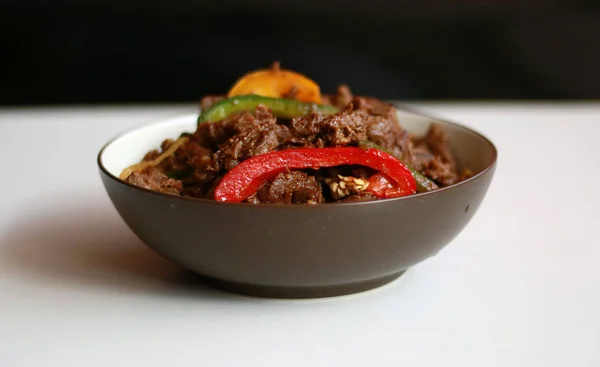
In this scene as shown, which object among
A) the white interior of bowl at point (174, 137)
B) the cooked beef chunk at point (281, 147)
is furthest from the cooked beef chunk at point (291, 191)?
the white interior of bowl at point (174, 137)

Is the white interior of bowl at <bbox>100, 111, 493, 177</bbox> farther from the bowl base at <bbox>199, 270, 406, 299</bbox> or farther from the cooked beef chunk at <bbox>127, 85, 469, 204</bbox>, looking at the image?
the bowl base at <bbox>199, 270, 406, 299</bbox>

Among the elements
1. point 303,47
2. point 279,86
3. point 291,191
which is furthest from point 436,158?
point 303,47

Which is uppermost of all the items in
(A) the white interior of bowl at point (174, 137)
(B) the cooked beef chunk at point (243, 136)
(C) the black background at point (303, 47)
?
(B) the cooked beef chunk at point (243, 136)

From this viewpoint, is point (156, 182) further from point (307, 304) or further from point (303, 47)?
point (303, 47)

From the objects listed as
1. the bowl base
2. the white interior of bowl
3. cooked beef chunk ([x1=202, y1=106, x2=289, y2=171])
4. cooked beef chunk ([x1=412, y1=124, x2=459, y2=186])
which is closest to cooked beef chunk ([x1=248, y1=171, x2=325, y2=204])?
cooked beef chunk ([x1=202, y1=106, x2=289, y2=171])

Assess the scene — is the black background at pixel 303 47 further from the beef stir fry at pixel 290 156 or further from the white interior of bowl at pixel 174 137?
the beef stir fry at pixel 290 156

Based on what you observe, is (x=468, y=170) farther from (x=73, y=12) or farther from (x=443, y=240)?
(x=73, y=12)
